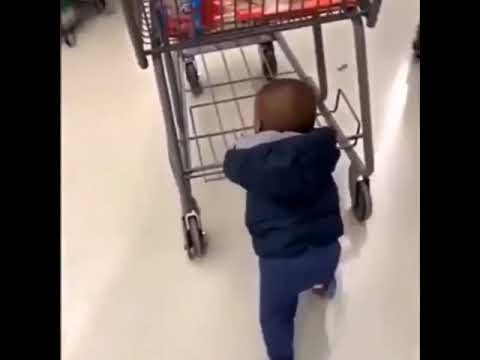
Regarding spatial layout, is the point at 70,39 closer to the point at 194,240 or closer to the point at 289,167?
the point at 194,240

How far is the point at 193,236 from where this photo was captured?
1507 mm

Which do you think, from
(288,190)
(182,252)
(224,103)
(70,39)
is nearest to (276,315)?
(288,190)

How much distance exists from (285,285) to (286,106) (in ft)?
0.98

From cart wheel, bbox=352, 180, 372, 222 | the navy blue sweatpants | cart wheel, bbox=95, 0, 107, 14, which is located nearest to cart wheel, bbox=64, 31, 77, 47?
cart wheel, bbox=95, 0, 107, 14

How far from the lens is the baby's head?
123 cm

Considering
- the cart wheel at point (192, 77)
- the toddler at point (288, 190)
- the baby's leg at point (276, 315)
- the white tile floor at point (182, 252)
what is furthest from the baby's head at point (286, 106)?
the cart wheel at point (192, 77)

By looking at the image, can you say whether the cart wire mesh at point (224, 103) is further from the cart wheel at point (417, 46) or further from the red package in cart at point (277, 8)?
the red package in cart at point (277, 8)

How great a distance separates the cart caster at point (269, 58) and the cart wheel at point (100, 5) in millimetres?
584

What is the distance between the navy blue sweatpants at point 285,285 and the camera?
4.11ft

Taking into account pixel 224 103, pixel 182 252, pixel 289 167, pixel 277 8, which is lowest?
pixel 182 252

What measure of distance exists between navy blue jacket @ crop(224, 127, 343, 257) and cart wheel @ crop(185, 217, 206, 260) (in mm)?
251
